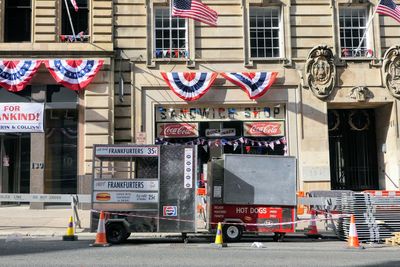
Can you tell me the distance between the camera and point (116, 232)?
13211mm

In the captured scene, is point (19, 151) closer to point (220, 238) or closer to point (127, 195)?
point (127, 195)

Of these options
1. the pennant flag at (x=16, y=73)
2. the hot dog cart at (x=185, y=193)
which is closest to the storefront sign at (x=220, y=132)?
the hot dog cart at (x=185, y=193)

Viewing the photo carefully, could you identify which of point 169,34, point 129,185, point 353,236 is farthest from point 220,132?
point 353,236

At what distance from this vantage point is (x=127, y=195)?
13461 millimetres

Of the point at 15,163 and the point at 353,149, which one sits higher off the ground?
the point at 353,149

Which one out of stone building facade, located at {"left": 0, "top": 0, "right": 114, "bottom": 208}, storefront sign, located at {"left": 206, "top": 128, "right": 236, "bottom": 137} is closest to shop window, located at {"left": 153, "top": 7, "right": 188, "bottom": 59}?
stone building facade, located at {"left": 0, "top": 0, "right": 114, "bottom": 208}

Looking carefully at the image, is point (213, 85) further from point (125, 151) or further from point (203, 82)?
point (125, 151)

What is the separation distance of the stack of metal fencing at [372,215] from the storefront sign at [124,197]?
5.50m

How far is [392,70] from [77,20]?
45.6 feet

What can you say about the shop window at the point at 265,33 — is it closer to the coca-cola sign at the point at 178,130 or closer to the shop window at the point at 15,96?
the coca-cola sign at the point at 178,130

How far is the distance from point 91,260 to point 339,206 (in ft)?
26.1

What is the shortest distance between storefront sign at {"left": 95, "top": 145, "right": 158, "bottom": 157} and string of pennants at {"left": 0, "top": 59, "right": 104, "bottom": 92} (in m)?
7.50

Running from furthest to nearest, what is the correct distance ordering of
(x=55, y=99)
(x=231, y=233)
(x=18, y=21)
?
1. (x=18, y=21)
2. (x=55, y=99)
3. (x=231, y=233)

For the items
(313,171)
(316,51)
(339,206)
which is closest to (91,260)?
(339,206)
